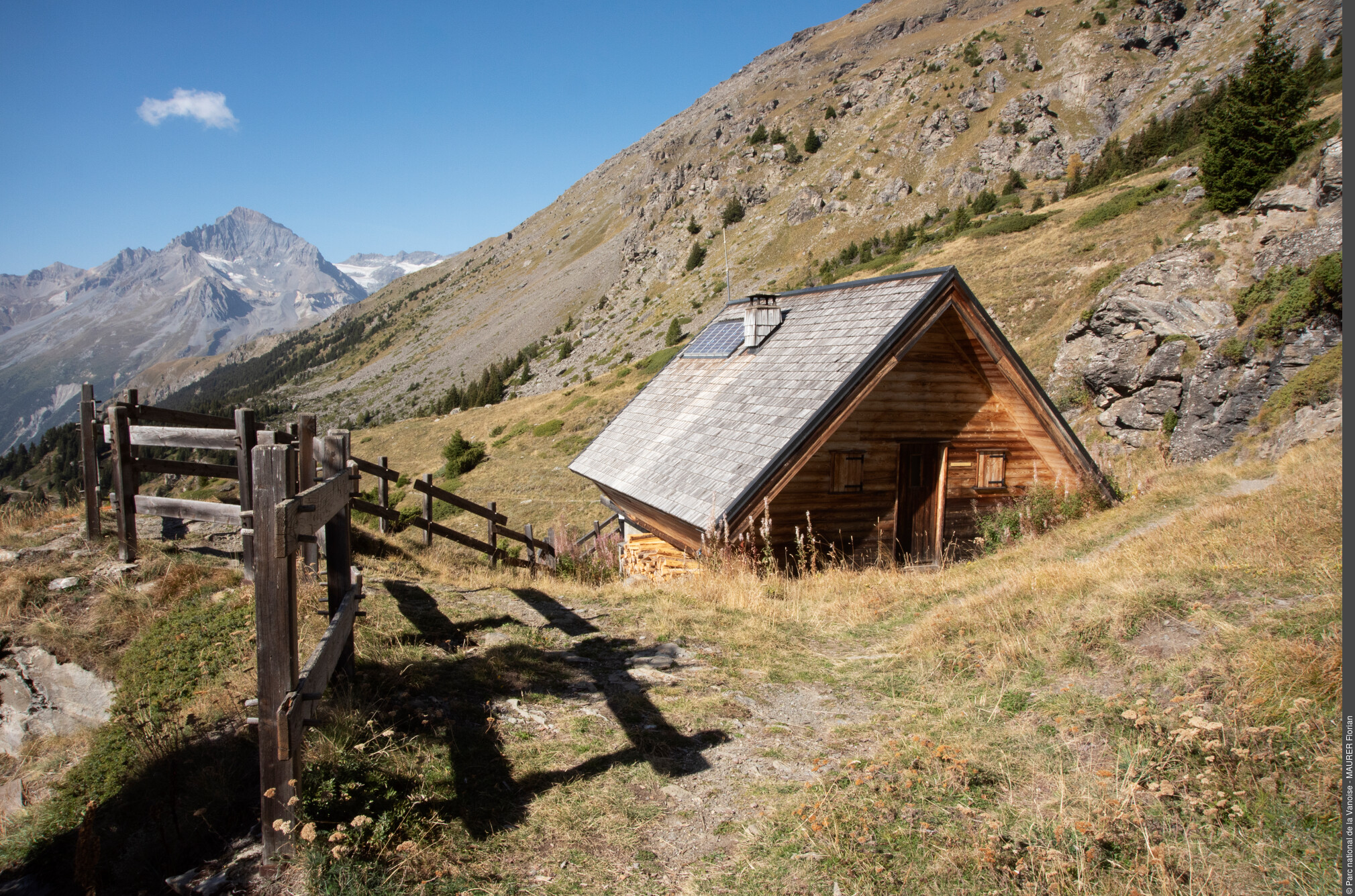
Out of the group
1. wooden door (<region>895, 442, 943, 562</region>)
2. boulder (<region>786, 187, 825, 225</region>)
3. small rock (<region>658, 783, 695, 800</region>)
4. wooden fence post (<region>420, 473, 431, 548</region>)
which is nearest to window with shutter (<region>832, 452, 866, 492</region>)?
wooden door (<region>895, 442, 943, 562</region>)

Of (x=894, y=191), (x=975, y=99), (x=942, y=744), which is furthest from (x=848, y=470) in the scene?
(x=975, y=99)

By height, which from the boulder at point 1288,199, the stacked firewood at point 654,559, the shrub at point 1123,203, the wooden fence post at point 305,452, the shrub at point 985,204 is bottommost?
the stacked firewood at point 654,559

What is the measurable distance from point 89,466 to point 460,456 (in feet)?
98.6

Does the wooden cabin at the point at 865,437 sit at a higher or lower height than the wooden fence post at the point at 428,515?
higher

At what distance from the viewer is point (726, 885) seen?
3.72m

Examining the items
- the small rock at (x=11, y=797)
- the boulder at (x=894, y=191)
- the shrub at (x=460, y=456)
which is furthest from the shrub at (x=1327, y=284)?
the boulder at (x=894, y=191)

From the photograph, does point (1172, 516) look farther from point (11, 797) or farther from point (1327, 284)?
point (11, 797)

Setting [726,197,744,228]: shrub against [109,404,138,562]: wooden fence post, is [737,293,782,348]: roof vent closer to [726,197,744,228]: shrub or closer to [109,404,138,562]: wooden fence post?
[109,404,138,562]: wooden fence post

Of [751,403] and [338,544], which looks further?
[751,403]

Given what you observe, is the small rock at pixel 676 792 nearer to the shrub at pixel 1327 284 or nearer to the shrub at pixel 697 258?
the shrub at pixel 1327 284

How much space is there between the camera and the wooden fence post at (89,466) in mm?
8359

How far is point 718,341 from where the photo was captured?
17516 mm

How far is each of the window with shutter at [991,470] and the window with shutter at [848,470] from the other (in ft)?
9.90

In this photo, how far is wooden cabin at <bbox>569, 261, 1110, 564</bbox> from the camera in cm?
1164
